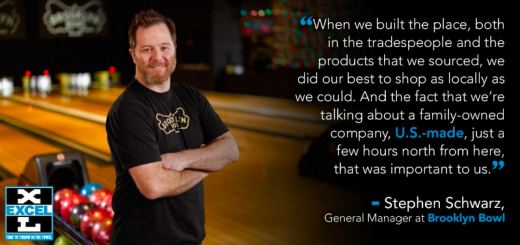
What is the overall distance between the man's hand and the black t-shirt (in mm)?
25

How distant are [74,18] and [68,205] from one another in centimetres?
572

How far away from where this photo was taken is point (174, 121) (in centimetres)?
143

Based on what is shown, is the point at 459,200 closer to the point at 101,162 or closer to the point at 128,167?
the point at 128,167

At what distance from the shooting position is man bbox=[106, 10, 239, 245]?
1.35m

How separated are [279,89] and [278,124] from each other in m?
2.76

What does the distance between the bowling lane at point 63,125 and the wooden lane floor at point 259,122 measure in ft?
1.10

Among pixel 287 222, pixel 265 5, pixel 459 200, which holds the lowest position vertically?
pixel 287 222

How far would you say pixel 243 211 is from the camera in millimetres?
3619

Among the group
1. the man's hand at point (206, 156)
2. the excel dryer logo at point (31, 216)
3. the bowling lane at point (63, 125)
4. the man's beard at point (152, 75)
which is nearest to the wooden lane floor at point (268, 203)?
the excel dryer logo at point (31, 216)

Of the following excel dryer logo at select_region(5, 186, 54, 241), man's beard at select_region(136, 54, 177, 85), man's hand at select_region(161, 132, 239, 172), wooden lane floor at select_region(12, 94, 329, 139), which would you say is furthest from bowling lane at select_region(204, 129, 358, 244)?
man's beard at select_region(136, 54, 177, 85)

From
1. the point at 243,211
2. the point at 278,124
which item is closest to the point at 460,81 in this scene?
the point at 243,211

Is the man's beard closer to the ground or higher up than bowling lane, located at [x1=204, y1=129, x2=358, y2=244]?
higher up

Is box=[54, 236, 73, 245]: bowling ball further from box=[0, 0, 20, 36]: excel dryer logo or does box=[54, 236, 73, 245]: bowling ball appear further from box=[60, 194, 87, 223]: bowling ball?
box=[0, 0, 20, 36]: excel dryer logo

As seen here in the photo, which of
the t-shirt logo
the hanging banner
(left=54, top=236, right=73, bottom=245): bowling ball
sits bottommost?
(left=54, top=236, right=73, bottom=245): bowling ball
